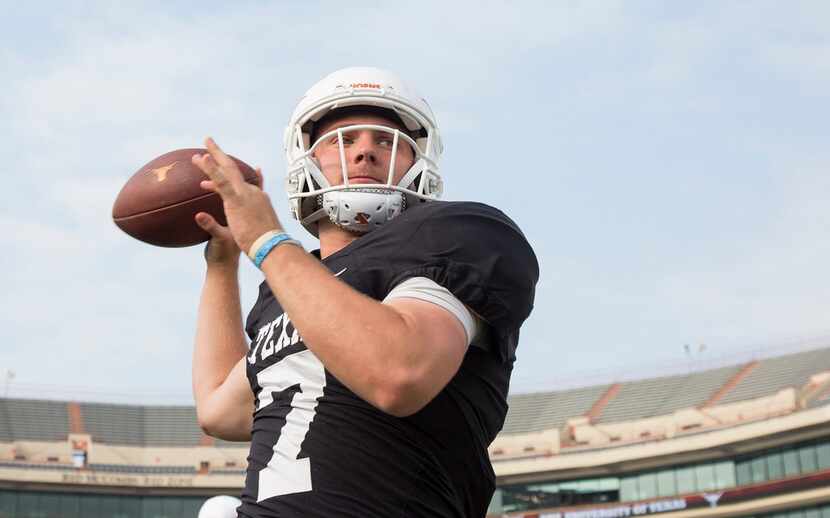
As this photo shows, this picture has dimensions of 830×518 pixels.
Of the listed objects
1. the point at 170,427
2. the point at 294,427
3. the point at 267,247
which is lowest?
the point at 294,427

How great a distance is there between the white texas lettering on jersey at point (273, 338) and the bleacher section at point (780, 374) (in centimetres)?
3641

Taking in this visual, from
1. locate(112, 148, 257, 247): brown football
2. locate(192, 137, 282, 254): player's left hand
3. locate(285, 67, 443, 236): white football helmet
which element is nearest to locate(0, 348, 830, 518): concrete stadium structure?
locate(112, 148, 257, 247): brown football

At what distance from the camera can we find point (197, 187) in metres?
3.28

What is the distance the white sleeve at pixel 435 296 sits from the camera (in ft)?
7.33

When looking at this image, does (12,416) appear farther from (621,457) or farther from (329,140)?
(329,140)

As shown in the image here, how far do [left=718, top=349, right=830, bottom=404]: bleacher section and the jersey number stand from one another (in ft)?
120

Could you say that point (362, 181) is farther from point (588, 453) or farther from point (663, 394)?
point (663, 394)

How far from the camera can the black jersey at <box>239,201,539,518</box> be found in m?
2.24

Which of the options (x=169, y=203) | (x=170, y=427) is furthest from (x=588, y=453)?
(x=169, y=203)

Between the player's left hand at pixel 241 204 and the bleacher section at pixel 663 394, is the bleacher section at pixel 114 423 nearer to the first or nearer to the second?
the bleacher section at pixel 663 394

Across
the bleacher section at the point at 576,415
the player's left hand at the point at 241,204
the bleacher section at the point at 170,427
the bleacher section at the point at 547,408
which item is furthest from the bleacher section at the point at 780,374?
the player's left hand at the point at 241,204

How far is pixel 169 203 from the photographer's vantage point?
10.6ft

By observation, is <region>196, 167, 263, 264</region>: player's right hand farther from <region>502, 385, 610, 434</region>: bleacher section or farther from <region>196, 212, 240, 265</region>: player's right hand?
<region>502, 385, 610, 434</region>: bleacher section

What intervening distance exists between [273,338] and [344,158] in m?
0.53
